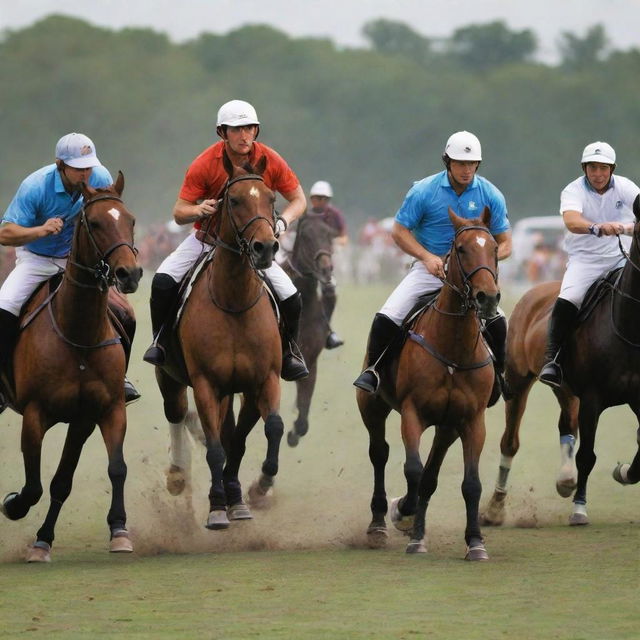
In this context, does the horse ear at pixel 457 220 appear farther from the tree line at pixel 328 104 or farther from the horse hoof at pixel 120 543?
the tree line at pixel 328 104

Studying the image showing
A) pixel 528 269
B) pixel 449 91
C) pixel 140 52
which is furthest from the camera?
pixel 140 52

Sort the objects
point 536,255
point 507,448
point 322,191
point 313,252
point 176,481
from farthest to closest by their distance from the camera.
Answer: point 536,255 < point 322,191 < point 313,252 < point 507,448 < point 176,481

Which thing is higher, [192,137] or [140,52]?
[140,52]

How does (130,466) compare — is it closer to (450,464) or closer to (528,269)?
(450,464)

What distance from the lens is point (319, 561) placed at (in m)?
10.5

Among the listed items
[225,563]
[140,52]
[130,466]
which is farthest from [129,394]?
[140,52]

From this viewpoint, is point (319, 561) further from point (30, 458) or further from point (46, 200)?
point (46, 200)

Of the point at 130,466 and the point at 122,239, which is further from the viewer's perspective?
the point at 130,466

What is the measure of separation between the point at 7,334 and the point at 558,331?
4.12m

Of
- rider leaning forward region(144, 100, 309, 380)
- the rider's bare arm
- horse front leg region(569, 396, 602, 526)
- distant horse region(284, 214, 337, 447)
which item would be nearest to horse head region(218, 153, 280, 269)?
rider leaning forward region(144, 100, 309, 380)

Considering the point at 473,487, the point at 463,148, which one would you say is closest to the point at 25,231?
the point at 463,148

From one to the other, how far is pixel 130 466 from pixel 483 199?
5.36 meters

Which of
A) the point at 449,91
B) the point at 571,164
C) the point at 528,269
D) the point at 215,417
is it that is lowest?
the point at 215,417

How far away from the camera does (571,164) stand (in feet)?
309
